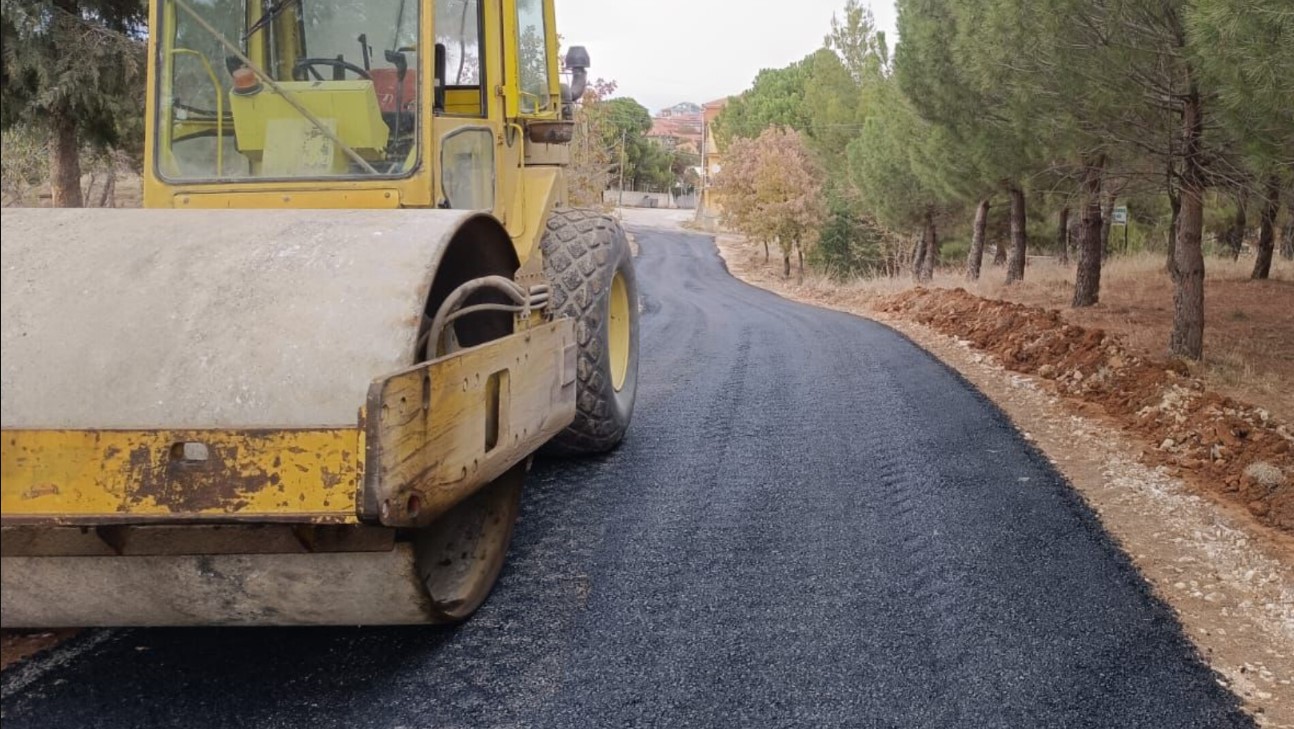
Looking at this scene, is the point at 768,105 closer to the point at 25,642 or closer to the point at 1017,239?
the point at 1017,239

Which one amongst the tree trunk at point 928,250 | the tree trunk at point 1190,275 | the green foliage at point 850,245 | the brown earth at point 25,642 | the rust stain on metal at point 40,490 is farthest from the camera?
the green foliage at point 850,245

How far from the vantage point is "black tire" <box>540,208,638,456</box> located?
188 inches

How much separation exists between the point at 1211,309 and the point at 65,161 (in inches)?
569

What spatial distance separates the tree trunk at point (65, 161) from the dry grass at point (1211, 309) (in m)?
10.6

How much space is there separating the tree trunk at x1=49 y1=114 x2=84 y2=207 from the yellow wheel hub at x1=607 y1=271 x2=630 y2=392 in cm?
657

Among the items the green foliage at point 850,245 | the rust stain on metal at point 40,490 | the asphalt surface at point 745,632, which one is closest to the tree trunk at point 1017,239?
the asphalt surface at point 745,632

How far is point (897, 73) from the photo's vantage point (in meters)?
14.7

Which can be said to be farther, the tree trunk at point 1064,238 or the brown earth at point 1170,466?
the tree trunk at point 1064,238

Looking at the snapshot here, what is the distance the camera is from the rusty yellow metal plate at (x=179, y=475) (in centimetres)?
216

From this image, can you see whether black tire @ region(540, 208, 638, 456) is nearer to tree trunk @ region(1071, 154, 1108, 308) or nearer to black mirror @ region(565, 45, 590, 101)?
black mirror @ region(565, 45, 590, 101)

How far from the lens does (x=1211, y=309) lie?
45.6 ft

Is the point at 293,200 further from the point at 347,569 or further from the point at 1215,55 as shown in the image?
the point at 1215,55

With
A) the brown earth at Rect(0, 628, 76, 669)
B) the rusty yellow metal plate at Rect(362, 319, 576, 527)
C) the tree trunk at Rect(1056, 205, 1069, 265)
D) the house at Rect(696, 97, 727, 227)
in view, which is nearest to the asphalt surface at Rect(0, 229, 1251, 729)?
the brown earth at Rect(0, 628, 76, 669)

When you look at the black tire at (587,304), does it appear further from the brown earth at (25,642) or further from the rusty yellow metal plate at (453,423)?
the brown earth at (25,642)
